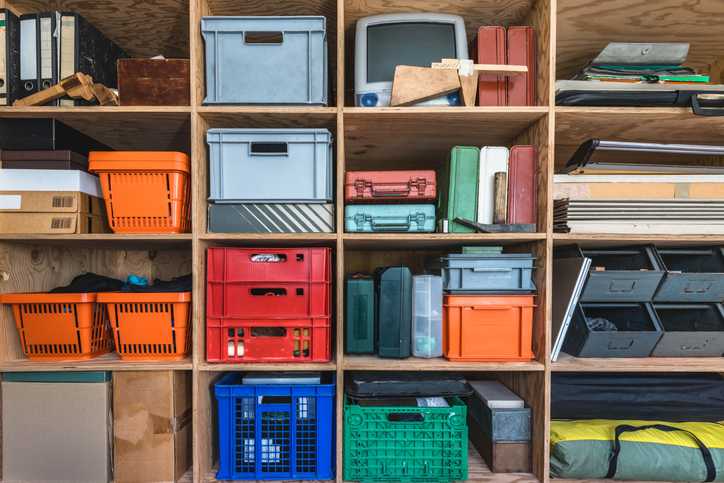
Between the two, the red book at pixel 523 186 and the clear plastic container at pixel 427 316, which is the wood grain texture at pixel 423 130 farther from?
the clear plastic container at pixel 427 316

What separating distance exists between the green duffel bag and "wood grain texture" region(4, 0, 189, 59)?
2.44 metres

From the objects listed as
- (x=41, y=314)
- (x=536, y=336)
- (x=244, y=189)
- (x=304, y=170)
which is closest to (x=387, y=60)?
(x=304, y=170)

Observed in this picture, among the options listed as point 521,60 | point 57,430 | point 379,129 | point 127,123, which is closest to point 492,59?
point 521,60

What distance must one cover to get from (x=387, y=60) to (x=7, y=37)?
1.50 metres

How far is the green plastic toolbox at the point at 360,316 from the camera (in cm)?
154

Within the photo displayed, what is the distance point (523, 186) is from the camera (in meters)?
1.55

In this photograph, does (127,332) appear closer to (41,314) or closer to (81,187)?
(41,314)

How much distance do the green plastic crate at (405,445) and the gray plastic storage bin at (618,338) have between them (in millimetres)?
581

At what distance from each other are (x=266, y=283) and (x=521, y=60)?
4.61 feet

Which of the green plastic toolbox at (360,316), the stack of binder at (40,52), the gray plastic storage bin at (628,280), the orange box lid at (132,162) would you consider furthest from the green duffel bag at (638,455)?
the stack of binder at (40,52)

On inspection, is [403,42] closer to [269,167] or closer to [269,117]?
[269,117]

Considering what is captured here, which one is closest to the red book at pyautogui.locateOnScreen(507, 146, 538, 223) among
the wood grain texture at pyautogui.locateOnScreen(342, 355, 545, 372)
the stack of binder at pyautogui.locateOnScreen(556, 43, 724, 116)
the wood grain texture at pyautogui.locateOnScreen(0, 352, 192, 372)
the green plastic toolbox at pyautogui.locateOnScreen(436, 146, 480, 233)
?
the green plastic toolbox at pyautogui.locateOnScreen(436, 146, 480, 233)

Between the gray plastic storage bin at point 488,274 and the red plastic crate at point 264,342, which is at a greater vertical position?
the gray plastic storage bin at point 488,274

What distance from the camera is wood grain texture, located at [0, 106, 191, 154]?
147 centimetres
